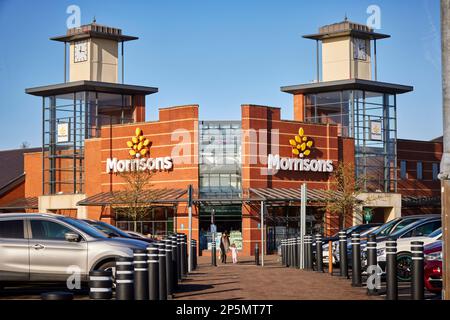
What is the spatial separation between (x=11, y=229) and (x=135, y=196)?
39.5 metres

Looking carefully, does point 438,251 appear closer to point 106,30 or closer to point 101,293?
point 101,293

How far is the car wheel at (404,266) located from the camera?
830 inches

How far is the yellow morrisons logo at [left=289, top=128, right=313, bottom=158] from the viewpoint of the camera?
196ft

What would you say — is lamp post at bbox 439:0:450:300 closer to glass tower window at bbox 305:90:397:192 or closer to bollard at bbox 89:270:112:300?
bollard at bbox 89:270:112:300

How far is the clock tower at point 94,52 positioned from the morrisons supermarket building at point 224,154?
9 centimetres

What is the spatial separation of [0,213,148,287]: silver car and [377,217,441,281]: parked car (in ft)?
23.3

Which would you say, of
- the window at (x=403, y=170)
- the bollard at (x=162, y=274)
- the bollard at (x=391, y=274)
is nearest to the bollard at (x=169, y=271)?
the bollard at (x=162, y=274)

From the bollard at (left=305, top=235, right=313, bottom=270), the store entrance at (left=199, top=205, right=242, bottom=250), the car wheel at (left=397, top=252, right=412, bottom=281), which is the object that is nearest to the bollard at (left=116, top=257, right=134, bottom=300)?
the car wheel at (left=397, top=252, right=412, bottom=281)

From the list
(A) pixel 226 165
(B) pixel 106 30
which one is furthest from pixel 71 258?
(B) pixel 106 30

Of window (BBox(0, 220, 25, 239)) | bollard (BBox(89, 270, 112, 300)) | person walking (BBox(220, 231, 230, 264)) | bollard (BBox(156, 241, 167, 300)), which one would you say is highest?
window (BBox(0, 220, 25, 239))

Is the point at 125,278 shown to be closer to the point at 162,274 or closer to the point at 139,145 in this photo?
the point at 162,274

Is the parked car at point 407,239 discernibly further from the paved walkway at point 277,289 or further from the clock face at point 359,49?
the clock face at point 359,49

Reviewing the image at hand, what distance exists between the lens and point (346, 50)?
65000 mm
